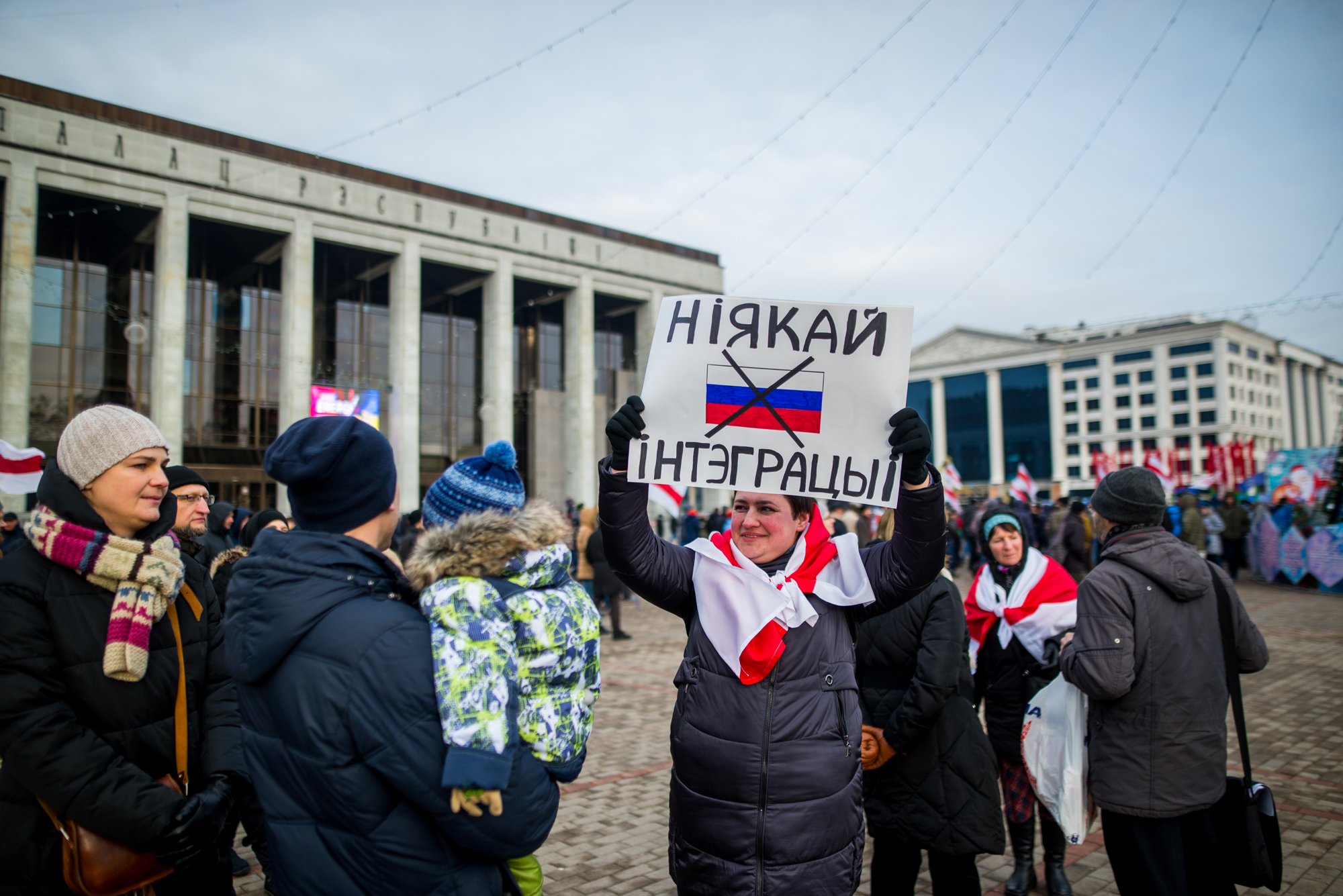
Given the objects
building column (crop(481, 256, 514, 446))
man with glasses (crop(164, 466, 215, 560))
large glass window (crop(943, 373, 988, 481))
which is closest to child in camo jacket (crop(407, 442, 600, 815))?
man with glasses (crop(164, 466, 215, 560))

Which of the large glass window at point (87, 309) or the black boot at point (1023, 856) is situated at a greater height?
the large glass window at point (87, 309)

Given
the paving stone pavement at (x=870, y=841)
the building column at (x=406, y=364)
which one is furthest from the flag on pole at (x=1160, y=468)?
the building column at (x=406, y=364)

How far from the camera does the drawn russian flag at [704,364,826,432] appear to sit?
2855 millimetres

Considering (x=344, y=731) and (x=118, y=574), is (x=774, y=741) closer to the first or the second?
(x=344, y=731)

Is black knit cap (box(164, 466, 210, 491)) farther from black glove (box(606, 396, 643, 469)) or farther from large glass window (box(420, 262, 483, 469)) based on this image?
large glass window (box(420, 262, 483, 469))

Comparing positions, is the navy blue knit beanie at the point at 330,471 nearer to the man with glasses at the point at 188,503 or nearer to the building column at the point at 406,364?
the man with glasses at the point at 188,503

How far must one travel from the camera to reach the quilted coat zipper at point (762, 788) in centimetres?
251

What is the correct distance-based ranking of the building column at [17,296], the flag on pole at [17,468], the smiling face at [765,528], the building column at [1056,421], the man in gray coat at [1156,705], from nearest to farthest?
the smiling face at [765,528] → the man in gray coat at [1156,705] → the flag on pole at [17,468] → the building column at [17,296] → the building column at [1056,421]

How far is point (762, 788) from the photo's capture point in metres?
2.56

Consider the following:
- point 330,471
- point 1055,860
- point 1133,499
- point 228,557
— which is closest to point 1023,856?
point 1055,860

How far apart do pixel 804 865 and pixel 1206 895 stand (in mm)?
1752

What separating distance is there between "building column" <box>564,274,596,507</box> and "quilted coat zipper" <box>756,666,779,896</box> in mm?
33729

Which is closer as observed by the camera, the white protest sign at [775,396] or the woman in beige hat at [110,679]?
the woman in beige hat at [110,679]

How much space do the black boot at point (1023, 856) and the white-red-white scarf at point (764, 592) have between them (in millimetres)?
2267
